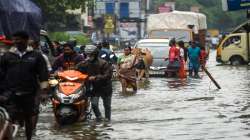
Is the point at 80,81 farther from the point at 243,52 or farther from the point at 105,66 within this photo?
the point at 243,52

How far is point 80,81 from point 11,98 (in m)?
3.55

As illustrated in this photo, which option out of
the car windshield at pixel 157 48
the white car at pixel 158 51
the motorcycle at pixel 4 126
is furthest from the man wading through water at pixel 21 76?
the car windshield at pixel 157 48

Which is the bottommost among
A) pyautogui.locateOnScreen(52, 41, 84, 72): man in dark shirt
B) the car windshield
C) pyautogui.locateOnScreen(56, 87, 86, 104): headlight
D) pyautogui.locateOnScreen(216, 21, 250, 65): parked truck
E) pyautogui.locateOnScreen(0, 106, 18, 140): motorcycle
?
pyautogui.locateOnScreen(216, 21, 250, 65): parked truck

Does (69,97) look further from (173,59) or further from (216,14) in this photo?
(216,14)

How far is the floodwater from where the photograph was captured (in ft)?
41.8

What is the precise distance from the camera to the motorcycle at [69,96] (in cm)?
1400

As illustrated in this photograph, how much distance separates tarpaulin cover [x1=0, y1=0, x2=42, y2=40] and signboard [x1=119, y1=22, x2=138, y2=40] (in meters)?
69.8

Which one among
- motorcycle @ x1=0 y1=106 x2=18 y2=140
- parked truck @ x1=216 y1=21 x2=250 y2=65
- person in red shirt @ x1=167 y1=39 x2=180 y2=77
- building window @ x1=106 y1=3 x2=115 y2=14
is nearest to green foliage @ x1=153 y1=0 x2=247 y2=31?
building window @ x1=106 y1=3 x2=115 y2=14

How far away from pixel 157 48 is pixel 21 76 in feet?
67.1

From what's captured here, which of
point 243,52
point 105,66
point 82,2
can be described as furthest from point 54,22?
point 105,66

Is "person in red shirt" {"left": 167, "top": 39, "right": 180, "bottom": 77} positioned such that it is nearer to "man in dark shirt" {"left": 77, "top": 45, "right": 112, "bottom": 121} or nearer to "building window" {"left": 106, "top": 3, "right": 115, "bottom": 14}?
"man in dark shirt" {"left": 77, "top": 45, "right": 112, "bottom": 121}

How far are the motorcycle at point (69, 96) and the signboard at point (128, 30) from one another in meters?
74.3

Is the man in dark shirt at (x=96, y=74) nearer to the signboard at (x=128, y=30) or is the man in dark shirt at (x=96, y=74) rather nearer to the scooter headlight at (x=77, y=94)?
the scooter headlight at (x=77, y=94)

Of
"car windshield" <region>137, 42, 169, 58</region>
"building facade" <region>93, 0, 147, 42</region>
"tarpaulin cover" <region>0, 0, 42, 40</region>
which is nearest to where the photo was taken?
"tarpaulin cover" <region>0, 0, 42, 40</region>
